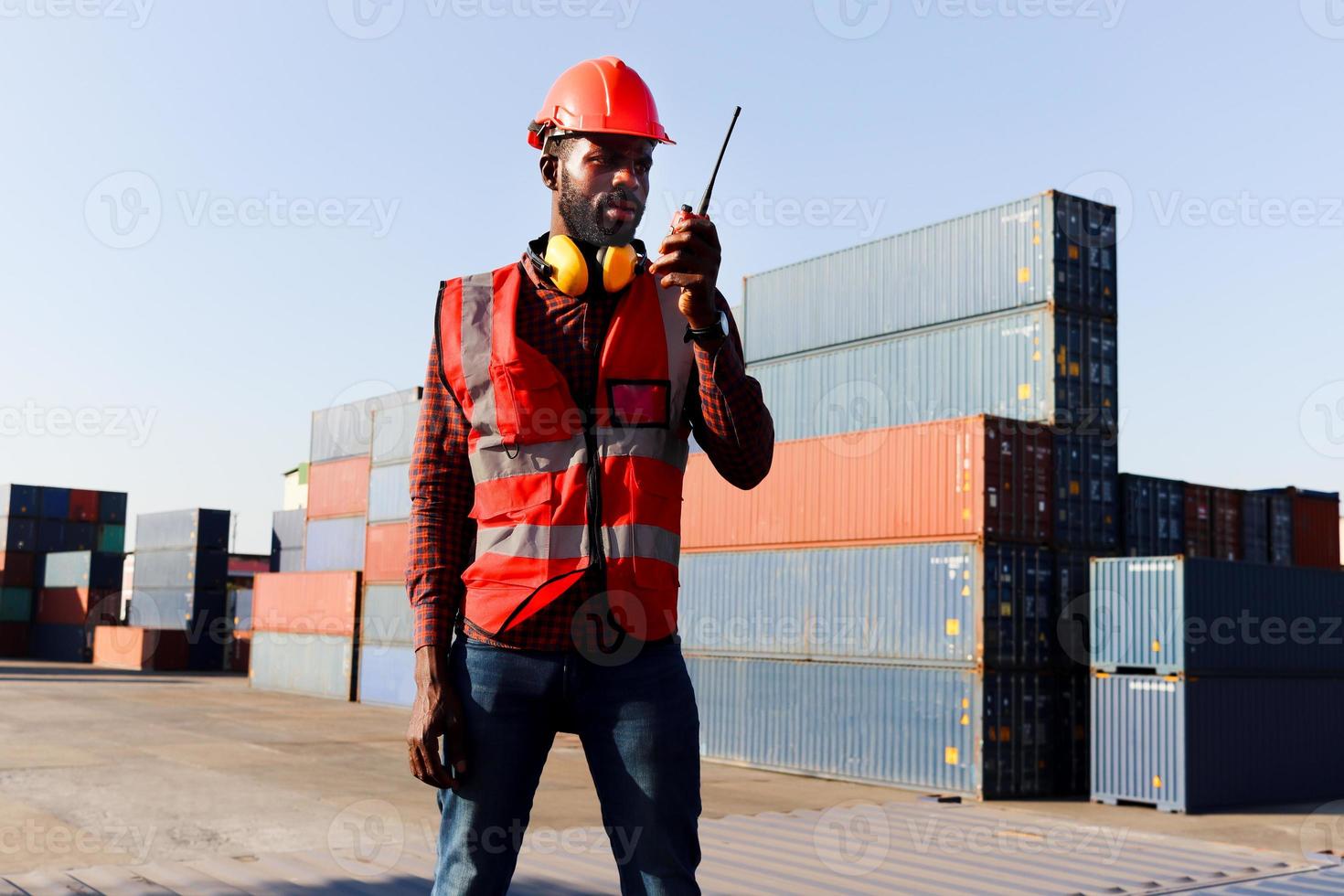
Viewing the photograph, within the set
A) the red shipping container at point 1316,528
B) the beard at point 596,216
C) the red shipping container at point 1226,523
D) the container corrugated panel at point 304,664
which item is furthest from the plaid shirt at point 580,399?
the container corrugated panel at point 304,664

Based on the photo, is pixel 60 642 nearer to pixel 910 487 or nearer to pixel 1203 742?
pixel 910 487

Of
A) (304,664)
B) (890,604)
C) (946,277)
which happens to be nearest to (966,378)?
(946,277)

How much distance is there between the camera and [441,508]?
3055 mm

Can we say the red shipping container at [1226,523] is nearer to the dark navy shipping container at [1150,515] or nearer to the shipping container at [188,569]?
the dark navy shipping container at [1150,515]

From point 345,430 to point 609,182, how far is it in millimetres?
38604

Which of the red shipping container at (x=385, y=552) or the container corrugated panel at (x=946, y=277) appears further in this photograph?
the red shipping container at (x=385, y=552)

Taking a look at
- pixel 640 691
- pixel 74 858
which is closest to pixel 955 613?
pixel 74 858

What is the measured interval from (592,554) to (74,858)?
32.4 ft

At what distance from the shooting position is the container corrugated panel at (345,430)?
38.6 metres

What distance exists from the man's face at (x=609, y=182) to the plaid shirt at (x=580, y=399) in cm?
19

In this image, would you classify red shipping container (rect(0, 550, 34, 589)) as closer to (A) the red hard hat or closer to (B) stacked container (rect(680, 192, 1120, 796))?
(B) stacked container (rect(680, 192, 1120, 796))

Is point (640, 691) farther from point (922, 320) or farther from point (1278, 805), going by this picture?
point (922, 320)

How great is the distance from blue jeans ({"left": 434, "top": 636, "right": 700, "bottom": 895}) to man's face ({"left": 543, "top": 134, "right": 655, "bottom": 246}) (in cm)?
100

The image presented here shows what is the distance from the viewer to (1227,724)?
16.8 meters
